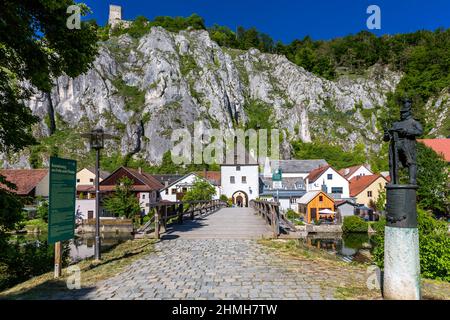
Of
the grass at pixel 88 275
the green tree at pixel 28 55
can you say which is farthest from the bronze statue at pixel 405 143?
the green tree at pixel 28 55

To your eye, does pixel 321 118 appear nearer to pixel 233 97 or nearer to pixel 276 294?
pixel 233 97

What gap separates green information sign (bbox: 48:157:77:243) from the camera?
6715 mm

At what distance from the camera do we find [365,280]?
6.08m

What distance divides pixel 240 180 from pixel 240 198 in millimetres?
3262

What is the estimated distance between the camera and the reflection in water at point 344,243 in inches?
1033

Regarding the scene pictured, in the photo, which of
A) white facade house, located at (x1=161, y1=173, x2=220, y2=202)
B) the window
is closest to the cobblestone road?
white facade house, located at (x1=161, y1=173, x2=220, y2=202)

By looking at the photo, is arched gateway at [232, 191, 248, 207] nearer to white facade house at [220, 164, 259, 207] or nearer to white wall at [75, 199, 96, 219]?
white facade house at [220, 164, 259, 207]

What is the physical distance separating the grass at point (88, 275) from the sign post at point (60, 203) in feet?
1.79

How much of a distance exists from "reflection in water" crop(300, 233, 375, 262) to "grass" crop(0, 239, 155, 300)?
1864cm

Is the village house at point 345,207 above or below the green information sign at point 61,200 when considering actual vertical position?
below

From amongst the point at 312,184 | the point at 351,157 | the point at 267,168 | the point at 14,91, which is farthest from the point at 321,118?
the point at 14,91

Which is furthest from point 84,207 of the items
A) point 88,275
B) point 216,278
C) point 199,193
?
point 216,278

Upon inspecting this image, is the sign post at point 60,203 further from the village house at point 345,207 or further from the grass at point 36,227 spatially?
the village house at point 345,207

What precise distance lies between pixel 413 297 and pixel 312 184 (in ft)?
168
